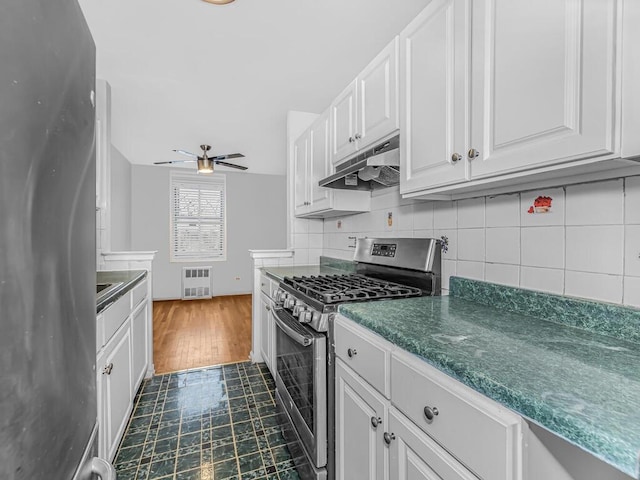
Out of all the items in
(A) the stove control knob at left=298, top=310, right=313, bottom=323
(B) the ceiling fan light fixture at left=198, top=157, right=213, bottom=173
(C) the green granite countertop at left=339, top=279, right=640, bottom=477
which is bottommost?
(A) the stove control knob at left=298, top=310, right=313, bottom=323

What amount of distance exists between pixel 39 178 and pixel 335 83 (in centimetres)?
261

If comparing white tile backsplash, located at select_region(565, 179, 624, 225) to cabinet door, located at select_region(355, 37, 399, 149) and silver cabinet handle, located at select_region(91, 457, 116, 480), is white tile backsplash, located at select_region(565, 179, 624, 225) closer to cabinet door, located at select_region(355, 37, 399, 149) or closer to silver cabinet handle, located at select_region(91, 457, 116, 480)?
cabinet door, located at select_region(355, 37, 399, 149)

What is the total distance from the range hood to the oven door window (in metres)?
0.93

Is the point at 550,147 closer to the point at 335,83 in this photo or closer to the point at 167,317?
the point at 335,83

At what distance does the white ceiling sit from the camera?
1.77 meters

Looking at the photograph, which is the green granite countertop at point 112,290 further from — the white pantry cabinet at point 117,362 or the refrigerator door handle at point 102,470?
the refrigerator door handle at point 102,470

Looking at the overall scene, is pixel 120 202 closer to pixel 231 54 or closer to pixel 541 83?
pixel 231 54

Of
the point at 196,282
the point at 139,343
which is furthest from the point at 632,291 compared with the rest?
the point at 196,282

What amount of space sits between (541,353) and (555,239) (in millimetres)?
502

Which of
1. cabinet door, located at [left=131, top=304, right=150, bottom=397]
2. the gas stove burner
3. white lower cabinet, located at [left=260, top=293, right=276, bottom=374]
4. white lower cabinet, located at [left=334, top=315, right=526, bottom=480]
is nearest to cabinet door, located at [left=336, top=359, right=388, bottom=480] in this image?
white lower cabinet, located at [left=334, top=315, right=526, bottom=480]

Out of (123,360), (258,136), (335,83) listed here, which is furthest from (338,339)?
(258,136)

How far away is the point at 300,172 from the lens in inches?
114

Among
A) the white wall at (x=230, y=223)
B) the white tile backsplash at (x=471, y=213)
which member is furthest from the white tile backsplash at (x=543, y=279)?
the white wall at (x=230, y=223)

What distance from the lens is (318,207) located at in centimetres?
250
